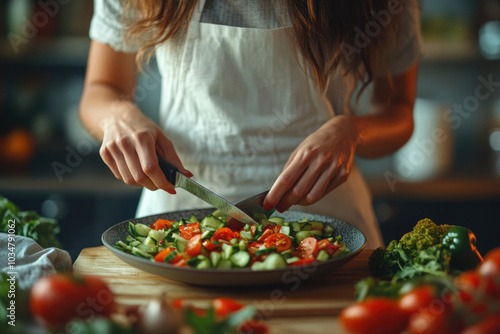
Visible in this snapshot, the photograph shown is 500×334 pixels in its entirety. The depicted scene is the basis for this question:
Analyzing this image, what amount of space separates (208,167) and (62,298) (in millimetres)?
765

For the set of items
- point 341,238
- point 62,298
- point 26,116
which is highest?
point 62,298

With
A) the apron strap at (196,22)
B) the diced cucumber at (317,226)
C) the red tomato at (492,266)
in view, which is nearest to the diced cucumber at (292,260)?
the diced cucumber at (317,226)

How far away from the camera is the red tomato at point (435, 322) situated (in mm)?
617

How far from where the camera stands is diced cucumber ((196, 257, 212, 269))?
0.89 meters

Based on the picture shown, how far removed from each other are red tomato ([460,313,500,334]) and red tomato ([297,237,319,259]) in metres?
0.39

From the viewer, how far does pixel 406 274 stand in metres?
0.89

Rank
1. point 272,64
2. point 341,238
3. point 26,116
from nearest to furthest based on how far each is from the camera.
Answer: point 341,238 → point 272,64 → point 26,116

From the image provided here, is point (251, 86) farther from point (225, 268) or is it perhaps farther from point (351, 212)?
point (225, 268)

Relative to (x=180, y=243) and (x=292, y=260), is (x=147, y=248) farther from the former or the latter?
(x=292, y=260)

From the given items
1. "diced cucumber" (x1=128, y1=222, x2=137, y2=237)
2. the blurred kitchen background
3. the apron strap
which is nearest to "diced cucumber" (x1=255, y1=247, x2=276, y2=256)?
"diced cucumber" (x1=128, y1=222, x2=137, y2=237)

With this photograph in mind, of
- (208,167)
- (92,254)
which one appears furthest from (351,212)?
(92,254)

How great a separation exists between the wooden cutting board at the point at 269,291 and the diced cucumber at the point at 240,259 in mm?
44

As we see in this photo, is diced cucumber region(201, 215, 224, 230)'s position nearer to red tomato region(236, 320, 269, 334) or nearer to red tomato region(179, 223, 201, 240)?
red tomato region(179, 223, 201, 240)

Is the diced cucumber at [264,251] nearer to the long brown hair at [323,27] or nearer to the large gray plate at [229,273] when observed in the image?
the large gray plate at [229,273]
